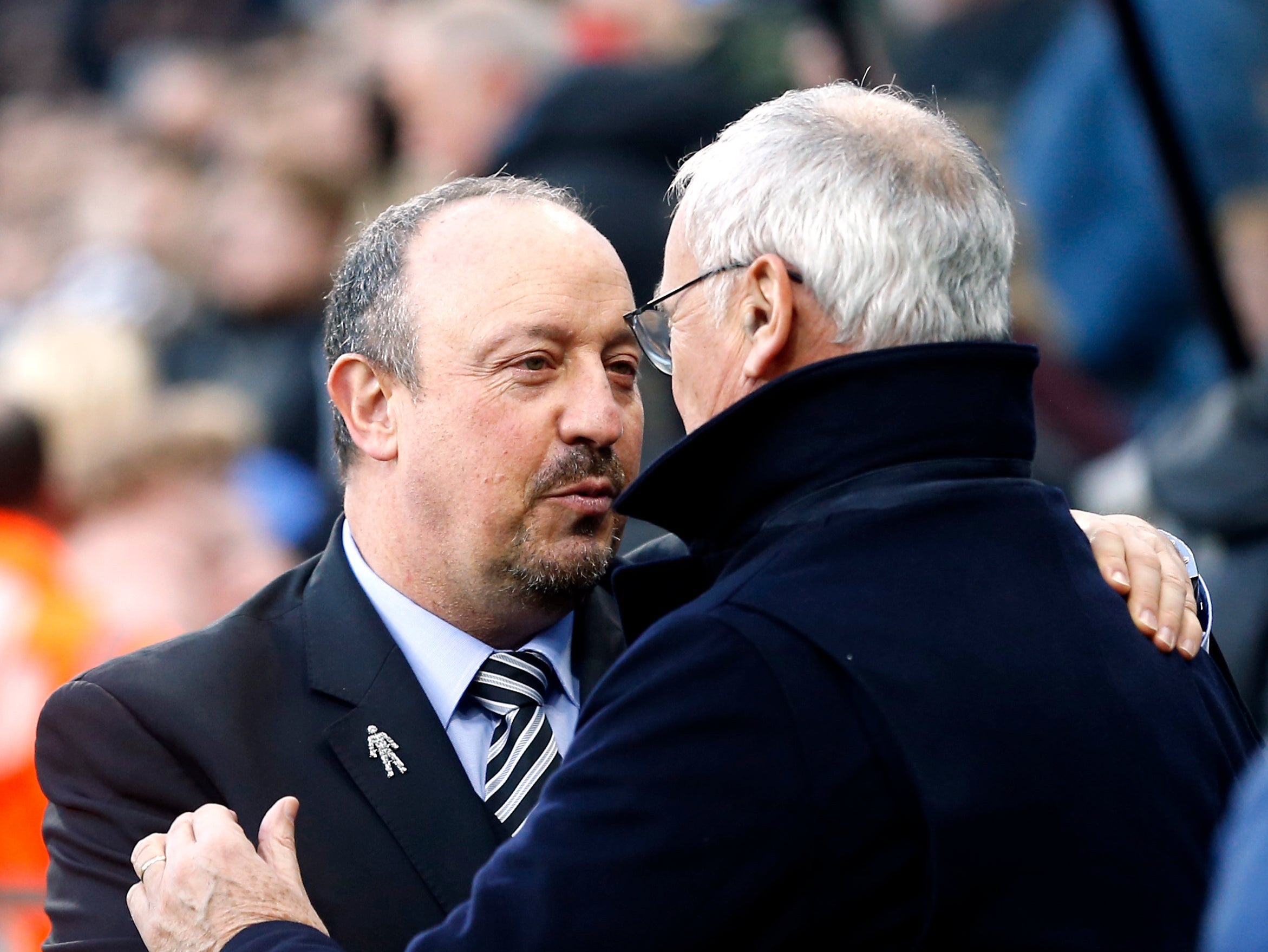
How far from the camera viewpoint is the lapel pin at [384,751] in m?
2.57

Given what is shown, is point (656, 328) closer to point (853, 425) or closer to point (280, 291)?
point (853, 425)

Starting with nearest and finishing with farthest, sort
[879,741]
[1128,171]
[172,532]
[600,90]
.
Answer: [879,741], [172,532], [600,90], [1128,171]

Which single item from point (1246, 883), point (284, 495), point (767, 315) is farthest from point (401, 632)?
point (284, 495)

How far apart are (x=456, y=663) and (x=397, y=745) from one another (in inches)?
8.1

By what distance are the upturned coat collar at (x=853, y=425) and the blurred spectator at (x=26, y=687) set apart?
2.07 meters

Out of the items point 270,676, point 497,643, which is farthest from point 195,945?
point 497,643

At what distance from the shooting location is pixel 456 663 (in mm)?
2758

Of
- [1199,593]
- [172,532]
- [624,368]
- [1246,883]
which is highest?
[624,368]

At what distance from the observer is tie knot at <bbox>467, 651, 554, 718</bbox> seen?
9.00 ft

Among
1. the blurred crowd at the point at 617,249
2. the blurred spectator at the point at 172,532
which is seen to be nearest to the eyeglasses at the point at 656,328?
the blurred crowd at the point at 617,249

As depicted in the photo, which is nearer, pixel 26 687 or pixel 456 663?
pixel 456 663

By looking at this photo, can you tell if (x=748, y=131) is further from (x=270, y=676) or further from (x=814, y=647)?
(x=270, y=676)

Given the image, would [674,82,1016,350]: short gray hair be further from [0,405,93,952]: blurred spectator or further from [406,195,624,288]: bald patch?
[0,405,93,952]: blurred spectator

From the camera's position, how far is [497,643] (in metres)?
2.83
